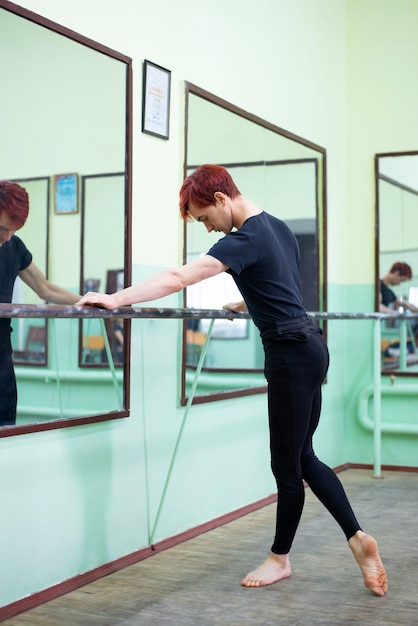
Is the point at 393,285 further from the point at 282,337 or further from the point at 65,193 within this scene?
the point at 65,193

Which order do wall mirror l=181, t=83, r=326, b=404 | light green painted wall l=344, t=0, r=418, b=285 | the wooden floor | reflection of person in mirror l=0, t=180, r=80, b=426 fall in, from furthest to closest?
1. light green painted wall l=344, t=0, r=418, b=285
2. wall mirror l=181, t=83, r=326, b=404
3. reflection of person in mirror l=0, t=180, r=80, b=426
4. the wooden floor

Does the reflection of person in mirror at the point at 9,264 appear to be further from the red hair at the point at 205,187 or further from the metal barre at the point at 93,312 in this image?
the red hair at the point at 205,187

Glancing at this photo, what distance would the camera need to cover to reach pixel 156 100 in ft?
12.6

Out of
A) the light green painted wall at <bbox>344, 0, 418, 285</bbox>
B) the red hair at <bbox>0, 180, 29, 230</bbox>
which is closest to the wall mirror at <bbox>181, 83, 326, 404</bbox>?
the light green painted wall at <bbox>344, 0, 418, 285</bbox>

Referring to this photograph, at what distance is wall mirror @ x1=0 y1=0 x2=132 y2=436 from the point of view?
3.08 metres

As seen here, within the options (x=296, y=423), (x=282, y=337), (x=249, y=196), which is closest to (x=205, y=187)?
(x=282, y=337)

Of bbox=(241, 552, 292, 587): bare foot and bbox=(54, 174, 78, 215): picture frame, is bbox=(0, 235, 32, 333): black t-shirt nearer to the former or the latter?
bbox=(54, 174, 78, 215): picture frame

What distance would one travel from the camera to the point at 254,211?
10.2 feet

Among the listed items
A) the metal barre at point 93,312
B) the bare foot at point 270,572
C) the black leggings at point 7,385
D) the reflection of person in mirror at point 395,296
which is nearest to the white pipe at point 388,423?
the reflection of person in mirror at point 395,296

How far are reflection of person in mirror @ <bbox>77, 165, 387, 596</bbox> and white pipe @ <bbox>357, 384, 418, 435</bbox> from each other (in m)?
2.61

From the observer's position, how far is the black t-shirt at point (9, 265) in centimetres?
302

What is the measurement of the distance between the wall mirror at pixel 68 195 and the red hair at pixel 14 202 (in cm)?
3

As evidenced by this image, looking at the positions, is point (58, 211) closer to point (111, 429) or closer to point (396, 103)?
point (111, 429)

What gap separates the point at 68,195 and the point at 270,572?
61.9 inches
